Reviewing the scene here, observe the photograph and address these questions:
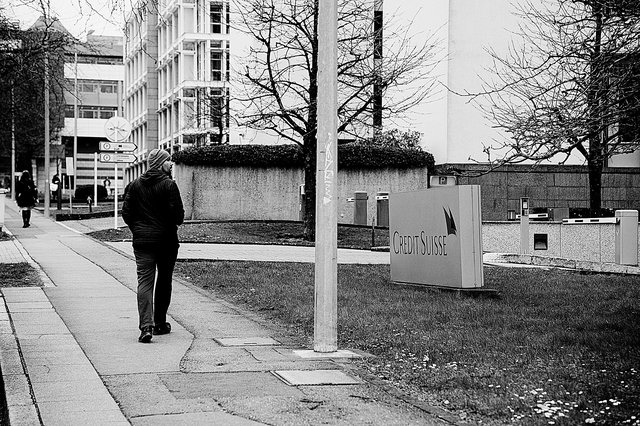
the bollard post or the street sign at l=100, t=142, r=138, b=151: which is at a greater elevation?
the street sign at l=100, t=142, r=138, b=151

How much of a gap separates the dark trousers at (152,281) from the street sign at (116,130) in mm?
19669

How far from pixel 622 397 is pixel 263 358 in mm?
3238

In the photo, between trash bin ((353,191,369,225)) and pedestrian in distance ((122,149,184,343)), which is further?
trash bin ((353,191,369,225))

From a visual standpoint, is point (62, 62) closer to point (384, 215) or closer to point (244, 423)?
point (244, 423)

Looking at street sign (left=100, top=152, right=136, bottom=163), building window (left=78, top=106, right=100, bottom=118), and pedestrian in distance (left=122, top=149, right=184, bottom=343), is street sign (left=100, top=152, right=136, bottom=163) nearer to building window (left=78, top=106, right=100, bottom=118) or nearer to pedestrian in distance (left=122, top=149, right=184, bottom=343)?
pedestrian in distance (left=122, top=149, right=184, bottom=343)

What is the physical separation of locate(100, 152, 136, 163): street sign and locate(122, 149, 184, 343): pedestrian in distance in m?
18.1

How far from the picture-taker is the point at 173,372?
7914 mm

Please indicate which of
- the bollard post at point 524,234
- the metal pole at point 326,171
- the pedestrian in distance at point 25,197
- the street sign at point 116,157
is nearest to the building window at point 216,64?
the pedestrian in distance at point 25,197

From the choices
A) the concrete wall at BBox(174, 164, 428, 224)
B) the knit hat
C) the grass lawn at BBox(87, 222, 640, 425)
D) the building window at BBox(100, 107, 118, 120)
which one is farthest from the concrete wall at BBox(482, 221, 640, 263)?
the building window at BBox(100, 107, 118, 120)

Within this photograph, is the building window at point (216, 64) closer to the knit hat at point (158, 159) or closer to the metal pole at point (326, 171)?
the knit hat at point (158, 159)

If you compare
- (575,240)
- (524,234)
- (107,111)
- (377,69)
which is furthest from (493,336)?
(107,111)

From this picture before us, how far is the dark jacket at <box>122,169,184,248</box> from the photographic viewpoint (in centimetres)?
993

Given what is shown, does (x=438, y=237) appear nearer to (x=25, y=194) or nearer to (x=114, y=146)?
(x=114, y=146)

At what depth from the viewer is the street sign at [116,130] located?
2917 cm
